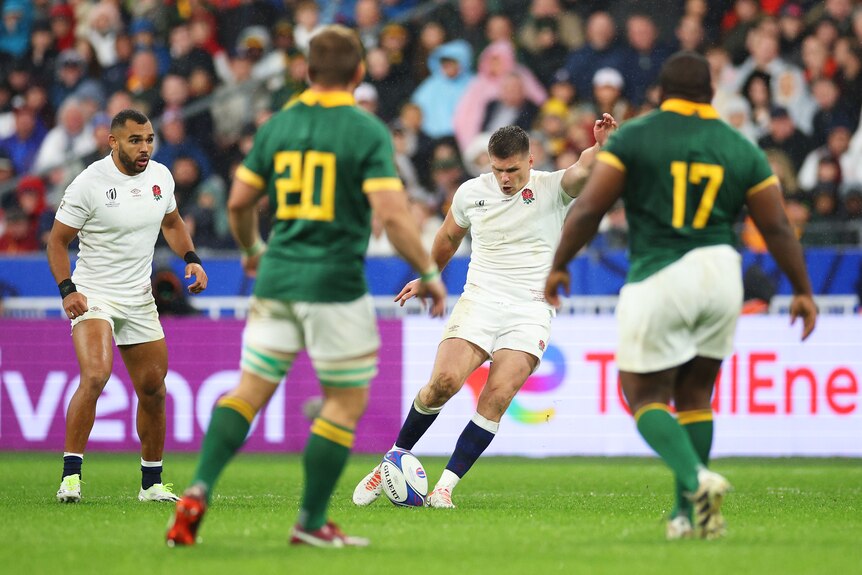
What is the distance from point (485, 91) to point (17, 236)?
5978 mm

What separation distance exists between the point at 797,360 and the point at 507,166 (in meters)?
5.82

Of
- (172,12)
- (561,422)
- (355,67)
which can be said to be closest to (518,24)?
(172,12)

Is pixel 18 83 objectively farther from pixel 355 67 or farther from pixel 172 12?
pixel 355 67

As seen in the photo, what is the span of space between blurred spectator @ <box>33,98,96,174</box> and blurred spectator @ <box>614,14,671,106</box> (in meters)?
7.04

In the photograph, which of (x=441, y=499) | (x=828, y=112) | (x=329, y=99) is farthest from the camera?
(x=828, y=112)

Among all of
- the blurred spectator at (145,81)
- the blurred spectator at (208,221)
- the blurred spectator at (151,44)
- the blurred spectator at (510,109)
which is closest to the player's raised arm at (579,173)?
the blurred spectator at (208,221)

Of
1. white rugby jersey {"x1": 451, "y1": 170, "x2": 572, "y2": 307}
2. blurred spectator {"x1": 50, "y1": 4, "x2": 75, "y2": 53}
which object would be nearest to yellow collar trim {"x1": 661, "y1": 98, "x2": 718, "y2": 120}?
white rugby jersey {"x1": 451, "y1": 170, "x2": 572, "y2": 307}

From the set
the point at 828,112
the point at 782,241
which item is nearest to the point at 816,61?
the point at 828,112

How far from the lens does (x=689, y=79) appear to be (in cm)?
708

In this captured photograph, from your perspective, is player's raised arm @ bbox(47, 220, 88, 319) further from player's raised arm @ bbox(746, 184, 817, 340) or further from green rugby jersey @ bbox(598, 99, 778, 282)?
player's raised arm @ bbox(746, 184, 817, 340)

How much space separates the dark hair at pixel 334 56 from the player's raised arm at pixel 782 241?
2069 millimetres

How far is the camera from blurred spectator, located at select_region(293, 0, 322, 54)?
19.1 m

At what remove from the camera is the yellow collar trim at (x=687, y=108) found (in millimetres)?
7094

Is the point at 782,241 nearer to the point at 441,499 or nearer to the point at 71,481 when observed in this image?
the point at 441,499
